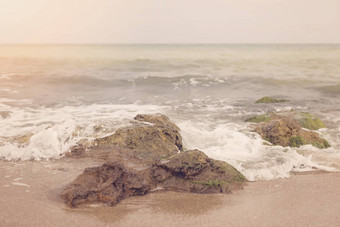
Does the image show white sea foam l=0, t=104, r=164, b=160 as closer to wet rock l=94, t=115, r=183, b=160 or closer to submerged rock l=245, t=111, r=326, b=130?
wet rock l=94, t=115, r=183, b=160

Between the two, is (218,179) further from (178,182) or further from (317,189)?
(317,189)

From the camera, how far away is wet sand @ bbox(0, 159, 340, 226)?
10.0ft

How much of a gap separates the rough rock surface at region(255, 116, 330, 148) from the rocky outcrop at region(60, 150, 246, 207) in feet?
6.72

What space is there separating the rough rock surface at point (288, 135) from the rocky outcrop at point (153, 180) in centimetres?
205

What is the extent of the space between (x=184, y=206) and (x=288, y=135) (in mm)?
3374

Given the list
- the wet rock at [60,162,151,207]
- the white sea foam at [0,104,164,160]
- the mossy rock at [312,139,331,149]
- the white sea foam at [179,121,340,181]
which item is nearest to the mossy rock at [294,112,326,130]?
the mossy rock at [312,139,331,149]

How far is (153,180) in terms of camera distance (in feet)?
12.5

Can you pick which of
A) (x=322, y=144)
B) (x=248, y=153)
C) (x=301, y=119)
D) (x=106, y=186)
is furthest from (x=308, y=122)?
(x=106, y=186)

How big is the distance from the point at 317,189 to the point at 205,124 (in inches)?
150

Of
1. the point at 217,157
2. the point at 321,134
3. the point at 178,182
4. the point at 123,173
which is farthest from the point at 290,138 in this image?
the point at 123,173

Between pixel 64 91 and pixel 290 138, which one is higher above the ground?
pixel 290 138

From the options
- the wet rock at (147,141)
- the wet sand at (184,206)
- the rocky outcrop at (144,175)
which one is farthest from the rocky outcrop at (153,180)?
the wet rock at (147,141)

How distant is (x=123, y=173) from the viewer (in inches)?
142

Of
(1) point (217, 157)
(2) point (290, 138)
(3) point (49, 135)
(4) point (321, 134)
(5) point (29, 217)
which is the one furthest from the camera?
(4) point (321, 134)
